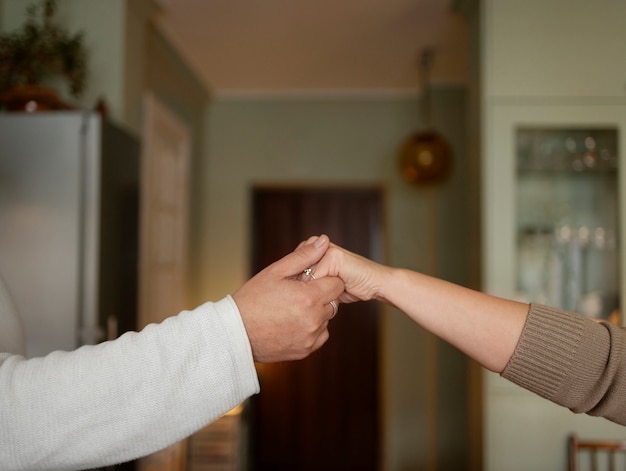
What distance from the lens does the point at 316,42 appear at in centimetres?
318

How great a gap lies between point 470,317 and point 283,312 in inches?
12.3

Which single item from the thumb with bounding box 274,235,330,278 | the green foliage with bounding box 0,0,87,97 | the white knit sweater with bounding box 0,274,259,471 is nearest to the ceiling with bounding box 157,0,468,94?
the green foliage with bounding box 0,0,87,97

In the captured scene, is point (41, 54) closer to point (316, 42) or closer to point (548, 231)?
point (316, 42)

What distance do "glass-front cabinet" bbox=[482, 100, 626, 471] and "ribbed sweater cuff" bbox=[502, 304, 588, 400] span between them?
1.33 metres

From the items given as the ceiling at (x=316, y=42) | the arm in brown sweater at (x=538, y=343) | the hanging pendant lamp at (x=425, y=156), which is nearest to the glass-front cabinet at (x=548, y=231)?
the ceiling at (x=316, y=42)

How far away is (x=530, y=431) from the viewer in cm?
220

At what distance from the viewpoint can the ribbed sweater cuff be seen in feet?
2.99

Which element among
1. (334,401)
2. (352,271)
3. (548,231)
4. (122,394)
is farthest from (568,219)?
(334,401)

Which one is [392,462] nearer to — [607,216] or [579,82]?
[607,216]

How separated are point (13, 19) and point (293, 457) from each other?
331cm

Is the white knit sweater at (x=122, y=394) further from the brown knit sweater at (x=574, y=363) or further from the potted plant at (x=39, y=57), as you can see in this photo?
the potted plant at (x=39, y=57)

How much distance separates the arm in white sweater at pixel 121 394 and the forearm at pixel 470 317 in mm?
338

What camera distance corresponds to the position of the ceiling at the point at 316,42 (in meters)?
2.76

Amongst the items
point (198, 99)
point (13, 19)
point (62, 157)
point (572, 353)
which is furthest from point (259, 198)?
point (572, 353)
